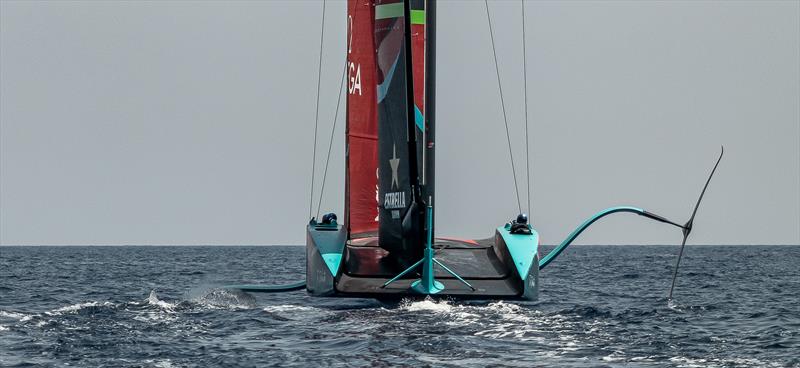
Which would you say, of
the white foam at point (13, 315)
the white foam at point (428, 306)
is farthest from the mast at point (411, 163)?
the white foam at point (13, 315)

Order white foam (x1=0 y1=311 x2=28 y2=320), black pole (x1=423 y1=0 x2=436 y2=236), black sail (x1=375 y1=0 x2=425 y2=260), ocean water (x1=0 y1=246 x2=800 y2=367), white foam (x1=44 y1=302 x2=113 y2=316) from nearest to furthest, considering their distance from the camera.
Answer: ocean water (x1=0 y1=246 x2=800 y2=367), black sail (x1=375 y1=0 x2=425 y2=260), white foam (x1=0 y1=311 x2=28 y2=320), white foam (x1=44 y1=302 x2=113 y2=316), black pole (x1=423 y1=0 x2=436 y2=236)

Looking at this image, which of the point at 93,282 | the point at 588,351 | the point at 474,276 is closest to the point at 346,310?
the point at 474,276

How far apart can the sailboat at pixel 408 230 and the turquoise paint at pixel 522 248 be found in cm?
1

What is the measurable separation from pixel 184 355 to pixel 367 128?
7498 millimetres

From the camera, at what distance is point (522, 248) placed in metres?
17.1

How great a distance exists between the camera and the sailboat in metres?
16.0

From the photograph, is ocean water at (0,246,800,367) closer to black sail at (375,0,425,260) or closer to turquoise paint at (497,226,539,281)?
turquoise paint at (497,226,539,281)

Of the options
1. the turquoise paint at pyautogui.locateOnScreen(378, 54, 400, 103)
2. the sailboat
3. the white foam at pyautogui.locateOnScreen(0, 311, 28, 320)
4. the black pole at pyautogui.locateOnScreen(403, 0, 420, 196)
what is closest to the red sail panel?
the sailboat

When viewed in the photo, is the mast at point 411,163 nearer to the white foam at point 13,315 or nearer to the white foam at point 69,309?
the white foam at point 69,309

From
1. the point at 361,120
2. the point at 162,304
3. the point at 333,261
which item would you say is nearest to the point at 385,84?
the point at 333,261

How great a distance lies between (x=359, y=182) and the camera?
20.0 metres

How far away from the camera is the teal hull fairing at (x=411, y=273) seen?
16.0 metres

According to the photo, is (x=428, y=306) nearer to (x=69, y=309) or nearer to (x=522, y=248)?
(x=522, y=248)

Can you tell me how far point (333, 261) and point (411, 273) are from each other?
1.04 metres
